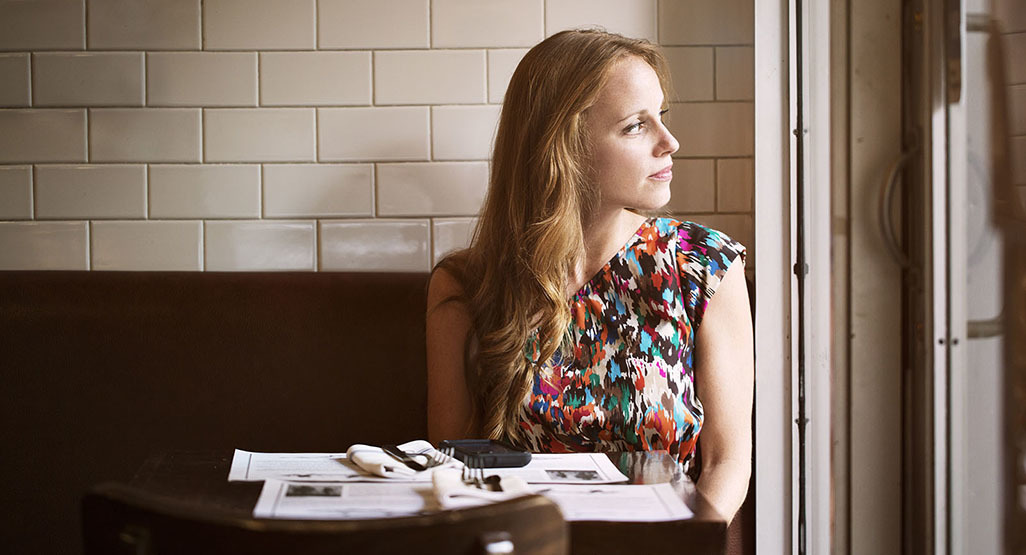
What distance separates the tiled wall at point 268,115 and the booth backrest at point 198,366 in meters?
0.16

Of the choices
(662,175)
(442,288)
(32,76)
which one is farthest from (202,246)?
(662,175)

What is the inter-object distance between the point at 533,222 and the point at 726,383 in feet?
1.42

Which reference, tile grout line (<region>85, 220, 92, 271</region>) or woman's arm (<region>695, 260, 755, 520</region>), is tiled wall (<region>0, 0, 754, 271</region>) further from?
woman's arm (<region>695, 260, 755, 520</region>)

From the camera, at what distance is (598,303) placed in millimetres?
1521

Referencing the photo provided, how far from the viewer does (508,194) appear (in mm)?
1609

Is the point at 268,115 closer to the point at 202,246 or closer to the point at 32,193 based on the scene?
the point at 202,246

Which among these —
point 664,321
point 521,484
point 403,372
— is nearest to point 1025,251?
point 521,484

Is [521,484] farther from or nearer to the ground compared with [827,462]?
farther from the ground

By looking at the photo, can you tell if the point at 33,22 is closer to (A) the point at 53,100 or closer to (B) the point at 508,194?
(A) the point at 53,100

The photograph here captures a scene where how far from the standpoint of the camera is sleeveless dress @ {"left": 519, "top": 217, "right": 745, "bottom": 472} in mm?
1451

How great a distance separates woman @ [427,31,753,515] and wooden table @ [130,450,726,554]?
356 millimetres

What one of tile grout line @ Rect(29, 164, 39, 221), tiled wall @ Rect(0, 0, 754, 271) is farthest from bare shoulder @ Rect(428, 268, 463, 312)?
tile grout line @ Rect(29, 164, 39, 221)

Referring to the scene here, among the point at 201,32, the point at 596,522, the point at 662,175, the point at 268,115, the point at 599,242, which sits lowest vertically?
the point at 596,522

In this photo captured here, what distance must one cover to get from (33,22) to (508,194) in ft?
3.66
